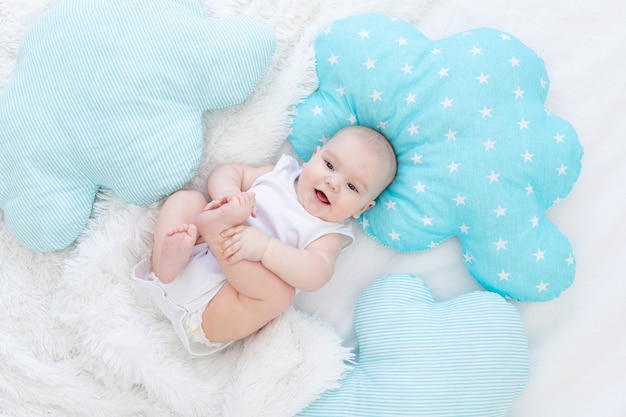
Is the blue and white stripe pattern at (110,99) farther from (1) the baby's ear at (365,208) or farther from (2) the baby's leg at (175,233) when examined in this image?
(1) the baby's ear at (365,208)

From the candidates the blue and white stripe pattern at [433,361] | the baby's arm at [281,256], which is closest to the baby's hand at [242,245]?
the baby's arm at [281,256]

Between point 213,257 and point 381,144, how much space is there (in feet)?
1.35

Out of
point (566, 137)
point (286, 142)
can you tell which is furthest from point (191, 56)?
point (566, 137)

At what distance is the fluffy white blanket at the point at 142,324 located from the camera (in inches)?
44.8

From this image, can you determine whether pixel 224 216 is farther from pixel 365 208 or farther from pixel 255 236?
pixel 365 208

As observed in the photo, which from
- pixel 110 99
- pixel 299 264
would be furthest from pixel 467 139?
pixel 110 99

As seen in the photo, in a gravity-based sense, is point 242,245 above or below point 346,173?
below

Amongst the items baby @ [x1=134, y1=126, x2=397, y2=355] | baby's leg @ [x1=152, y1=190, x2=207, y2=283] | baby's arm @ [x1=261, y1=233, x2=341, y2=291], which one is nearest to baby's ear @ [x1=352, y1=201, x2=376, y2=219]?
baby @ [x1=134, y1=126, x2=397, y2=355]

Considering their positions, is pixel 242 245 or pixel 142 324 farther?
pixel 142 324

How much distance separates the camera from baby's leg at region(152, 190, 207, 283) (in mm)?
1060

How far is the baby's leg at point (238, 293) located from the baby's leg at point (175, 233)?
45mm

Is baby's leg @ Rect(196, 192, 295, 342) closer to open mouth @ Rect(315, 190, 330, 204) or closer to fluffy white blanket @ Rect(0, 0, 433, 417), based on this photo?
fluffy white blanket @ Rect(0, 0, 433, 417)

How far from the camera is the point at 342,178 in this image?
3.74 ft

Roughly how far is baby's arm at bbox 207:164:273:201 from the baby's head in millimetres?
108
